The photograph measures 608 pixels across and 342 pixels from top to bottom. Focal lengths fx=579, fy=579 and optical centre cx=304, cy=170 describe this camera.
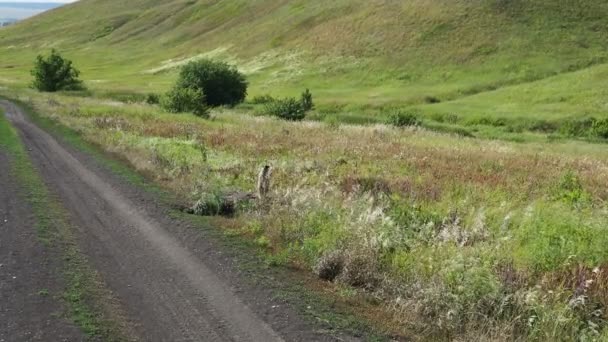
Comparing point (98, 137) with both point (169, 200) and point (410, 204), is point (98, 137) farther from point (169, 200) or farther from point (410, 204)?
point (410, 204)

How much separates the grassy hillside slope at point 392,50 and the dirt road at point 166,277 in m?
46.7

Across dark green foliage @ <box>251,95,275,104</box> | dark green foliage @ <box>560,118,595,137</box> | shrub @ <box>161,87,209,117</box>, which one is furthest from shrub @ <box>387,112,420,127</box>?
dark green foliage @ <box>251,95,275,104</box>

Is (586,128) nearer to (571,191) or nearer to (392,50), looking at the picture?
(571,191)

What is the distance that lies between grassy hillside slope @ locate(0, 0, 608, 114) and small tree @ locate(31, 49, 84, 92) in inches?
352

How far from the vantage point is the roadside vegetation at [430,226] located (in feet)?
25.6

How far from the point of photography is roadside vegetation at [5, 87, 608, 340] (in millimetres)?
7816

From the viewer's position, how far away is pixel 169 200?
1479 cm

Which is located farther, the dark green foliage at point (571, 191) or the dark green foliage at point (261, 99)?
the dark green foliage at point (261, 99)

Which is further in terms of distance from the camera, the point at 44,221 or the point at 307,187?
the point at 307,187

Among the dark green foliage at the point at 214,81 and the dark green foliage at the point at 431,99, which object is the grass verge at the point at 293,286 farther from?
the dark green foliage at the point at 431,99

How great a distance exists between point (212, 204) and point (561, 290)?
8245 millimetres

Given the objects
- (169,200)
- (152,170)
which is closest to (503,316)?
(169,200)

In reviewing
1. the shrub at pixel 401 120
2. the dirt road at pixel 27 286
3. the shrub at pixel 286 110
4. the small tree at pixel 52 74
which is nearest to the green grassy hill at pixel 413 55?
the small tree at pixel 52 74

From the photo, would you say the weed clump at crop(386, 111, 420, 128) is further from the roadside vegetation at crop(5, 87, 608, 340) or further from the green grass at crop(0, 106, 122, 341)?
the green grass at crop(0, 106, 122, 341)
